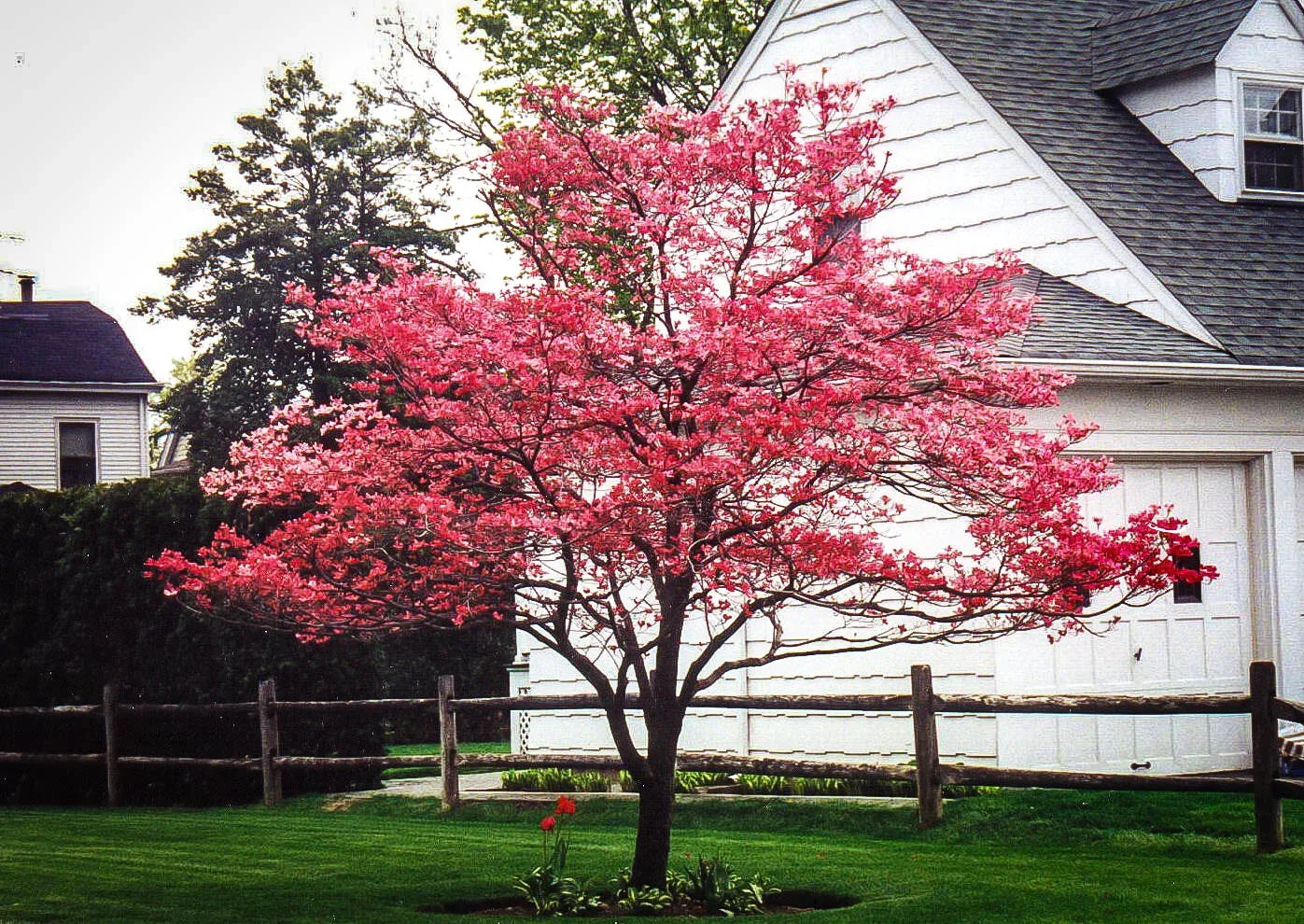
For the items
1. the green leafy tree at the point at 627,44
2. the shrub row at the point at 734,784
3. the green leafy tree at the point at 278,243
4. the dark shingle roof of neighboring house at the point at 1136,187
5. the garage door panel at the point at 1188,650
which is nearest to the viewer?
the shrub row at the point at 734,784

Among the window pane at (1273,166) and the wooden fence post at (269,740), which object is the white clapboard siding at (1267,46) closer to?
the window pane at (1273,166)

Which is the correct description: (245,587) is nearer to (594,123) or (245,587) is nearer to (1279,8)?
(594,123)

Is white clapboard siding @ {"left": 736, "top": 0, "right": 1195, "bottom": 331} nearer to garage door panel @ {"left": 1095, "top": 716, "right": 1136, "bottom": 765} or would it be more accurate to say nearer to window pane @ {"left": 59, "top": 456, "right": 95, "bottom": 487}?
garage door panel @ {"left": 1095, "top": 716, "right": 1136, "bottom": 765}

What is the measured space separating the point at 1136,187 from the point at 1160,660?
4603 millimetres

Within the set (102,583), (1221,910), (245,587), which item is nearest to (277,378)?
(102,583)

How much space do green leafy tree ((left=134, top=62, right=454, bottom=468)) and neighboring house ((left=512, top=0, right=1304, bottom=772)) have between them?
55.8 ft

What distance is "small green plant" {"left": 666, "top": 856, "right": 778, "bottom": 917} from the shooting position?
28.7ft

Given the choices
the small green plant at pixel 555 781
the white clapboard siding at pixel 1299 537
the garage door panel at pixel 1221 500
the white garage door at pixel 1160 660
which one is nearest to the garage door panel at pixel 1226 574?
the white garage door at pixel 1160 660

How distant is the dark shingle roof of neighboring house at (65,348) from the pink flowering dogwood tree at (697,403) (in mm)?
28262

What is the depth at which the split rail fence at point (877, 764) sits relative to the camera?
10023 millimetres

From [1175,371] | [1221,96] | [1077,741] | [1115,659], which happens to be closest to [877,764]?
[1077,741]

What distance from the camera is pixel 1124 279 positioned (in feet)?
46.5

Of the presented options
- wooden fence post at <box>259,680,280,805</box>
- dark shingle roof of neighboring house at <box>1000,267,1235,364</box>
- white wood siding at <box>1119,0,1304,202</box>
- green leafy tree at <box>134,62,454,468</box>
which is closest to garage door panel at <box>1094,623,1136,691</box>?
dark shingle roof of neighboring house at <box>1000,267,1235,364</box>

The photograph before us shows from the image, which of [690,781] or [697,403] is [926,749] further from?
[697,403]
